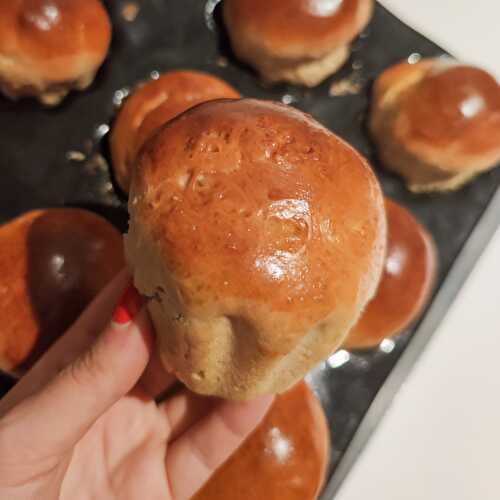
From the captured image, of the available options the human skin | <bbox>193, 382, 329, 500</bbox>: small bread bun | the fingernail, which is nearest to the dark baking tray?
<bbox>193, 382, 329, 500</bbox>: small bread bun

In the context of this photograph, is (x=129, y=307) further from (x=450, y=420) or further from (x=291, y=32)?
(x=450, y=420)

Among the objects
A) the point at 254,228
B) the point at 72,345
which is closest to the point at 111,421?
the point at 72,345

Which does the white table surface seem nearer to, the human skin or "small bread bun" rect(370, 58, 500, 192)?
"small bread bun" rect(370, 58, 500, 192)

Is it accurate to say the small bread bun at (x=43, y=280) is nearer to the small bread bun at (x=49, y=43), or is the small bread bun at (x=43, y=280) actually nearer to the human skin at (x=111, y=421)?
the human skin at (x=111, y=421)

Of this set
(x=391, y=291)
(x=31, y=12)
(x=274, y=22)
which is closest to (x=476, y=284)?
(x=391, y=291)

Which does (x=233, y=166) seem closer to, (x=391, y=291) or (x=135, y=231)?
(x=135, y=231)

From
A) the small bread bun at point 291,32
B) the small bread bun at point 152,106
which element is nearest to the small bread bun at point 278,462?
the small bread bun at point 152,106
